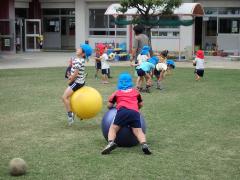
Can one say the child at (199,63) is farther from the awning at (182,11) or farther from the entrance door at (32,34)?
the entrance door at (32,34)

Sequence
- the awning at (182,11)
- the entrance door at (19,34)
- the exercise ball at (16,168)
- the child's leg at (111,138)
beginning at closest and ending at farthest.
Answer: the exercise ball at (16,168) → the child's leg at (111,138) → the awning at (182,11) → the entrance door at (19,34)

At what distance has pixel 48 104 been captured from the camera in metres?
13.0

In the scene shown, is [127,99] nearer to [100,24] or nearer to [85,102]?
[85,102]

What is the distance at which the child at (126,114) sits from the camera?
7.92 m

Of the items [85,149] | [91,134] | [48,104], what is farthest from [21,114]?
[85,149]

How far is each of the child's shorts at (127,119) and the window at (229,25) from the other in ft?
91.1

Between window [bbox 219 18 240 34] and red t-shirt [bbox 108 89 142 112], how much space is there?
27499 millimetres

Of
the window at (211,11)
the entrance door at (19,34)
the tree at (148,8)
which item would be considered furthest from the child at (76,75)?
the entrance door at (19,34)

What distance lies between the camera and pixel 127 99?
8250mm

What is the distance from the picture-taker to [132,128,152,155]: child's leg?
7.86 meters

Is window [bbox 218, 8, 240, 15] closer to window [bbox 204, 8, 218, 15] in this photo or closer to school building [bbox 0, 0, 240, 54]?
school building [bbox 0, 0, 240, 54]

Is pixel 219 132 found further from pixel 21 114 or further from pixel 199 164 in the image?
pixel 21 114

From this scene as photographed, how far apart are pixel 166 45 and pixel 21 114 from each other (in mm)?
23871

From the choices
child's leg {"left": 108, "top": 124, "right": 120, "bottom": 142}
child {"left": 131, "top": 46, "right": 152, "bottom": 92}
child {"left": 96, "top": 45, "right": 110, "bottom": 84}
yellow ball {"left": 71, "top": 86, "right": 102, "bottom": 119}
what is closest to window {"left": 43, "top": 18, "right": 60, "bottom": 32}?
child {"left": 96, "top": 45, "right": 110, "bottom": 84}
